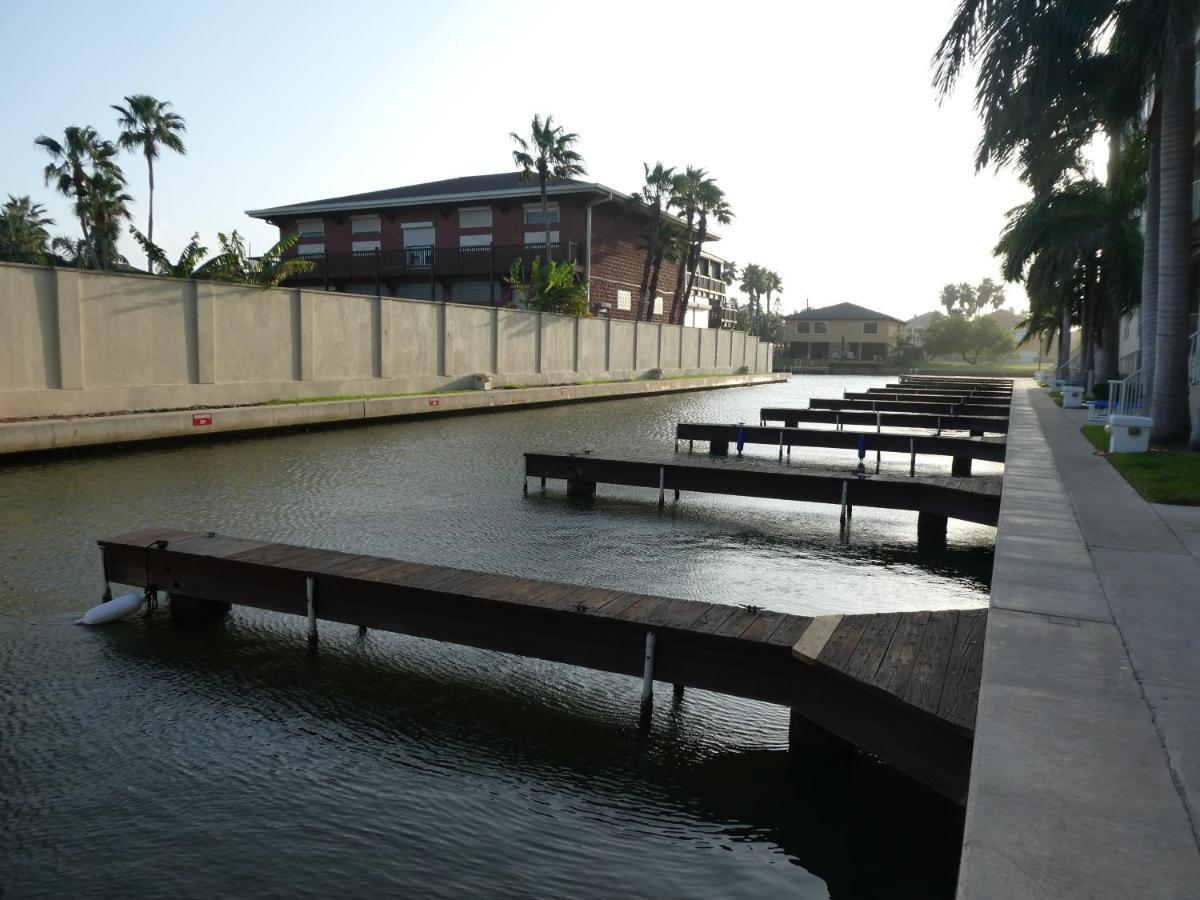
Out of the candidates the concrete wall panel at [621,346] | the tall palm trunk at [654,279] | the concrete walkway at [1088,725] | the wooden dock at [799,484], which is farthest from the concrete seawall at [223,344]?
the tall palm trunk at [654,279]

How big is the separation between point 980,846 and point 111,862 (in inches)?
139

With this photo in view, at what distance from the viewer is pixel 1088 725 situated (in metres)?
3.76

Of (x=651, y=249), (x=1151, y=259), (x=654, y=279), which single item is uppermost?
→ (x=651, y=249)

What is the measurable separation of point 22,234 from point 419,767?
75354 millimetres

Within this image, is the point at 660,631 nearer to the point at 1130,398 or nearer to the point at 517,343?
the point at 1130,398

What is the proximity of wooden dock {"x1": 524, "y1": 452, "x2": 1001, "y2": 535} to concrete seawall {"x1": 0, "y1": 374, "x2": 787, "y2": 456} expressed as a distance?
863cm

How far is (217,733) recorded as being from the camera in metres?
5.24

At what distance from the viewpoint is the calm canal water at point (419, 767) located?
13.1ft

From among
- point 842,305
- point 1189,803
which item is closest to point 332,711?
point 1189,803

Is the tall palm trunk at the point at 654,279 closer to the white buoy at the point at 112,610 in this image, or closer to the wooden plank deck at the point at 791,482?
the wooden plank deck at the point at 791,482

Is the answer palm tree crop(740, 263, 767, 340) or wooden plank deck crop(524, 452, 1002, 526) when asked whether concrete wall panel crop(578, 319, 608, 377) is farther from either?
palm tree crop(740, 263, 767, 340)

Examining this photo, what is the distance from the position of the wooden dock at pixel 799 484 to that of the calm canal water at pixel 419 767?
1.17 metres

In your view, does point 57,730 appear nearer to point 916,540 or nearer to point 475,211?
point 916,540

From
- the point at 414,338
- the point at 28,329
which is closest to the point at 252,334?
the point at 28,329
